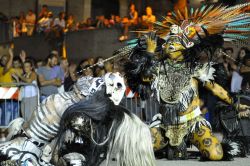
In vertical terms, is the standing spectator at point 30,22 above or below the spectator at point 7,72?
above

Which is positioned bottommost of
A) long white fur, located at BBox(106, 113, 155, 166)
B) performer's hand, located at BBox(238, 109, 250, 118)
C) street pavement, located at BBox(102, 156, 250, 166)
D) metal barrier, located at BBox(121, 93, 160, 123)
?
street pavement, located at BBox(102, 156, 250, 166)

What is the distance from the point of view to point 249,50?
1133 cm

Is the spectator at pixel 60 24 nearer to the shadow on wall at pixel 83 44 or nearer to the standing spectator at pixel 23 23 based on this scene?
the shadow on wall at pixel 83 44

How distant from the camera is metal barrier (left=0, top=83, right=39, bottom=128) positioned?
9.52 meters

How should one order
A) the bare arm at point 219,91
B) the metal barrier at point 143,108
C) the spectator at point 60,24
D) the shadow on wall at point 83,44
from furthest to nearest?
1. the spectator at point 60,24
2. the shadow on wall at point 83,44
3. the metal barrier at point 143,108
4. the bare arm at point 219,91

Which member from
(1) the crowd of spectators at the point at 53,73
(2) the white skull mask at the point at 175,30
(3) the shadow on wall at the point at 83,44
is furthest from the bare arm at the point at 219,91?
(3) the shadow on wall at the point at 83,44

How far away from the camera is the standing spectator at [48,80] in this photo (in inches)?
420

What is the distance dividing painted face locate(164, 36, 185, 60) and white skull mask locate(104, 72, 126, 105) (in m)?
2.52

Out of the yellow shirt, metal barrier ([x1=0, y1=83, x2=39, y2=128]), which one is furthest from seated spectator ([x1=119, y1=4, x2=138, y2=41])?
metal barrier ([x1=0, y1=83, x2=39, y2=128])

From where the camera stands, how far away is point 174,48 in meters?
7.75

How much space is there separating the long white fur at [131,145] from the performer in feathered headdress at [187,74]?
8.16ft

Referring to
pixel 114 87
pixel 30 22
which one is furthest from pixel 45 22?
pixel 114 87

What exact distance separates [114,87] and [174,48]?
2.61m

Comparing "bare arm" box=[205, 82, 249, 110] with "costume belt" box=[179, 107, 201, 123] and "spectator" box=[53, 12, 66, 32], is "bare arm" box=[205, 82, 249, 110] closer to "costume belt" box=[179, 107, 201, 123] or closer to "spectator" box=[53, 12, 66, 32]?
"costume belt" box=[179, 107, 201, 123]
